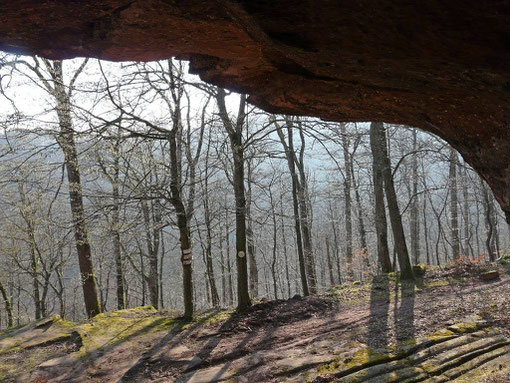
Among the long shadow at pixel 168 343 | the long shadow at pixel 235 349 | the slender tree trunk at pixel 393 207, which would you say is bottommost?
the long shadow at pixel 235 349

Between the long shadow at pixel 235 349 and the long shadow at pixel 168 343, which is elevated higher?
the long shadow at pixel 168 343

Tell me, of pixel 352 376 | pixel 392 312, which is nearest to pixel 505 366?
pixel 352 376

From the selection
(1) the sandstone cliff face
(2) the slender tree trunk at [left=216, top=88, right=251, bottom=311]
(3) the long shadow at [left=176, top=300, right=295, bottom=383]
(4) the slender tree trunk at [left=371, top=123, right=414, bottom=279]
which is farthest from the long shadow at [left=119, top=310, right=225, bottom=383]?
(4) the slender tree trunk at [left=371, top=123, right=414, bottom=279]

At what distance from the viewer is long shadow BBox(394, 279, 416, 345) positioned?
19.7 feet

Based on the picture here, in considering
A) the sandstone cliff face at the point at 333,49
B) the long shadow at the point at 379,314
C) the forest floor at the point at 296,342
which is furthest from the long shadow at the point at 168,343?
the sandstone cliff face at the point at 333,49

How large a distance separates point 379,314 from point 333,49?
579 centimetres

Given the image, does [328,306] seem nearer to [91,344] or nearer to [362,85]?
[91,344]

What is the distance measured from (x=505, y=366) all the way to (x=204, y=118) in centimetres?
955

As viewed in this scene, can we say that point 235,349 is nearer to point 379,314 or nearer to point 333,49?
point 379,314

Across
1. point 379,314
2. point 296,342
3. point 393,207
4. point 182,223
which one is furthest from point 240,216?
point 393,207

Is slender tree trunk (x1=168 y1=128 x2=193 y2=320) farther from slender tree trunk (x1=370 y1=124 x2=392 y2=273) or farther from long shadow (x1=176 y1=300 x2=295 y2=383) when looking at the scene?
slender tree trunk (x1=370 y1=124 x2=392 y2=273)

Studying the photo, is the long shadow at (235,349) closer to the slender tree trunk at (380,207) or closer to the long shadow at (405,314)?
the long shadow at (405,314)

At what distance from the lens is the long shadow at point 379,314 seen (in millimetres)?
5902

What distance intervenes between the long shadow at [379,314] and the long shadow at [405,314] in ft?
0.62
